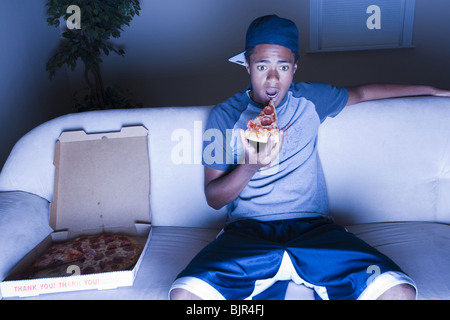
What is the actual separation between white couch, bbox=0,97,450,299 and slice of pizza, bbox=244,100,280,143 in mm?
391

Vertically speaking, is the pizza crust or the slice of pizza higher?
the slice of pizza

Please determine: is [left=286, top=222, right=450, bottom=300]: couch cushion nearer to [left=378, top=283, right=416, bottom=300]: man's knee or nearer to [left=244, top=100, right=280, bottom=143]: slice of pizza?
[left=378, top=283, right=416, bottom=300]: man's knee

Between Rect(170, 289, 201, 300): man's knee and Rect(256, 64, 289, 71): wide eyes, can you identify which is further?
Rect(256, 64, 289, 71): wide eyes

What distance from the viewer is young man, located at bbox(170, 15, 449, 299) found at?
1.00 metres

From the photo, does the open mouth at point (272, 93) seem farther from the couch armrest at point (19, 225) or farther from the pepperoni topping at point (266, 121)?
the couch armrest at point (19, 225)

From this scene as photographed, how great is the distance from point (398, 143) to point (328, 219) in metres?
0.49

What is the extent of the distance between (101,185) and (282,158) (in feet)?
2.55

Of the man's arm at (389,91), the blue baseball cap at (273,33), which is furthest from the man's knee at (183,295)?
the man's arm at (389,91)

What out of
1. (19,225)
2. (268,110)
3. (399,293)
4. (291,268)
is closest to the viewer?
(399,293)

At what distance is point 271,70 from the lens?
1.26m

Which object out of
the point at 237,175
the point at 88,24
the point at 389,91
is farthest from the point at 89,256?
the point at 88,24

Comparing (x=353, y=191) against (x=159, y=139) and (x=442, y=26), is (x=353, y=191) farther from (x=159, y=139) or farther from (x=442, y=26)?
(x=442, y=26)

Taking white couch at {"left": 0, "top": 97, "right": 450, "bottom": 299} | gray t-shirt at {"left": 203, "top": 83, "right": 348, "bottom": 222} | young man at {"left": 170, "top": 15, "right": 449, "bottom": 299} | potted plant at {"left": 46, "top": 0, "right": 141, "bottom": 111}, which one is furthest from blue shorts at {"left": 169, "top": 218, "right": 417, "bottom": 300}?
potted plant at {"left": 46, "top": 0, "right": 141, "bottom": 111}

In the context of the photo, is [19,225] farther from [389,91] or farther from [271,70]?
[389,91]
